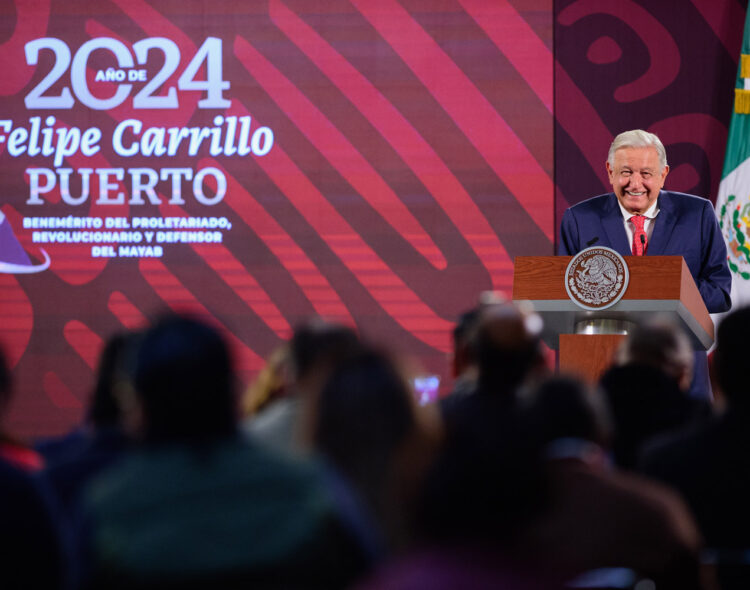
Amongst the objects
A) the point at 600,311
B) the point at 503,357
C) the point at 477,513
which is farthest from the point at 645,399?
the point at 600,311

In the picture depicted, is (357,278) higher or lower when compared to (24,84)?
lower

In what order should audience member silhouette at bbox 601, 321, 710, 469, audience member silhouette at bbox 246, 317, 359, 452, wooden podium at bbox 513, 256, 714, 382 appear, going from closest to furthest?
audience member silhouette at bbox 246, 317, 359, 452 → audience member silhouette at bbox 601, 321, 710, 469 → wooden podium at bbox 513, 256, 714, 382

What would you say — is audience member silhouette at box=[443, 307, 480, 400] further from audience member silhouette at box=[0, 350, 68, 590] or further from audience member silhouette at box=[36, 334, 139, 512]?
audience member silhouette at box=[0, 350, 68, 590]

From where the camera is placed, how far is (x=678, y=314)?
3.30 m

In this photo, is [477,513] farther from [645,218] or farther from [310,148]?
[310,148]

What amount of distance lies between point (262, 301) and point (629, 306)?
132 inches

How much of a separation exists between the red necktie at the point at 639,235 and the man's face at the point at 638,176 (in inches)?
2.1

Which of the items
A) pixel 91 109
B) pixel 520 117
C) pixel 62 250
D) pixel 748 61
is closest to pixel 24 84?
pixel 91 109

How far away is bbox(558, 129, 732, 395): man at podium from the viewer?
4.35 m

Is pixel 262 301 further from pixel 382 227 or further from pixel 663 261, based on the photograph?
pixel 663 261

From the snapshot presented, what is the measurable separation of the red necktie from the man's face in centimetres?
5

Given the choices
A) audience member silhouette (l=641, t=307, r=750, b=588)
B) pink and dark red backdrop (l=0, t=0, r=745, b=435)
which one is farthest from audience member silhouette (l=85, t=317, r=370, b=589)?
pink and dark red backdrop (l=0, t=0, r=745, b=435)

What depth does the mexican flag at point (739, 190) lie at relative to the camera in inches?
230

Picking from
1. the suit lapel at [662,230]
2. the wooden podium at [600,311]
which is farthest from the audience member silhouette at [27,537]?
the suit lapel at [662,230]
